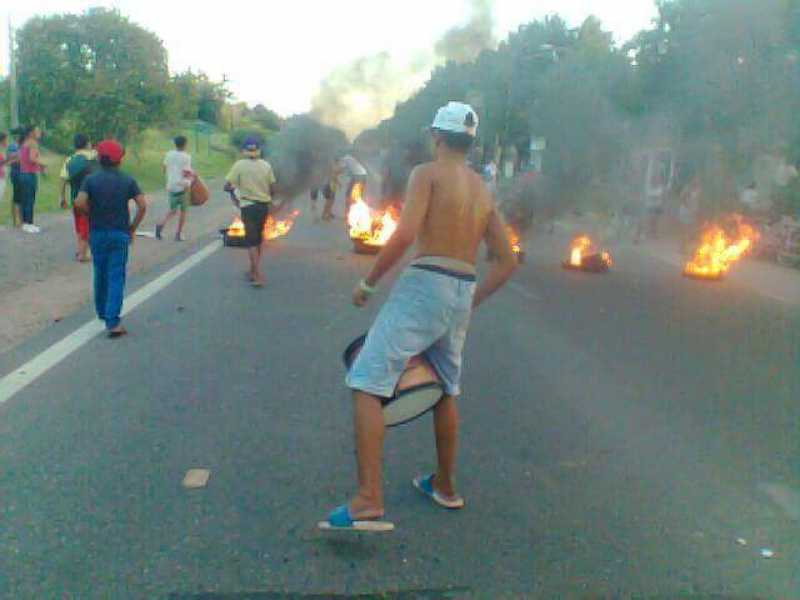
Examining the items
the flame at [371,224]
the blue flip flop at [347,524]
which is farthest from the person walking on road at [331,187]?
the blue flip flop at [347,524]

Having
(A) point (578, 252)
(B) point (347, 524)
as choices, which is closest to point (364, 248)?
(A) point (578, 252)

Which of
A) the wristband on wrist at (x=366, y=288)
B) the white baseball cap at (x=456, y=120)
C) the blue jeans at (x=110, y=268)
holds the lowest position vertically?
the blue jeans at (x=110, y=268)

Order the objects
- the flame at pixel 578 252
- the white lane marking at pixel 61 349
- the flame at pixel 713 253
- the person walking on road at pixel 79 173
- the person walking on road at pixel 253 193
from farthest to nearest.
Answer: the flame at pixel 713 253
the flame at pixel 578 252
the person walking on road at pixel 79 173
the person walking on road at pixel 253 193
the white lane marking at pixel 61 349

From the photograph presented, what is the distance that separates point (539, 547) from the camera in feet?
13.0

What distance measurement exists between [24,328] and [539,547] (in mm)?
5869

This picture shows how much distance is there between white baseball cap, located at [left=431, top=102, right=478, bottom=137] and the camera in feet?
13.4

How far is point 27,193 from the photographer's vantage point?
15.6 meters

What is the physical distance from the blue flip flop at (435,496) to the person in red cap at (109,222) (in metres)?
4.15

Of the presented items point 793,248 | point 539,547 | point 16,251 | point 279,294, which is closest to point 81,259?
point 16,251

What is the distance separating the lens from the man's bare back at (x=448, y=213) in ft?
13.2

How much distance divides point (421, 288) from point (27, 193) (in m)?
13.3

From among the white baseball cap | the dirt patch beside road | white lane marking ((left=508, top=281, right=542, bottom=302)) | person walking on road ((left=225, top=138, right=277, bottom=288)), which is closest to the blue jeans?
the dirt patch beside road

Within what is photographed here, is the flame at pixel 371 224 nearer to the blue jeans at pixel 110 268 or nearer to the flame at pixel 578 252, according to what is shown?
the flame at pixel 578 252

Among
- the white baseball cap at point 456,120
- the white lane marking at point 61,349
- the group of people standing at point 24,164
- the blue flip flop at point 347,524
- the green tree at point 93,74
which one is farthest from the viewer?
the green tree at point 93,74
